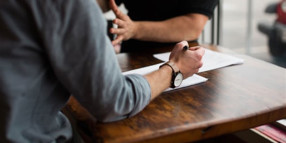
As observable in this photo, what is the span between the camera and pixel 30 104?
2.52 ft

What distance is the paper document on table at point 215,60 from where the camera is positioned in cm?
120

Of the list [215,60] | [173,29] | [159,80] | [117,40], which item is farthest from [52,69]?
[173,29]

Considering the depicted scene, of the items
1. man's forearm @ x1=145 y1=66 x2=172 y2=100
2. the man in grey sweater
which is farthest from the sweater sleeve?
man's forearm @ x1=145 y1=66 x2=172 y2=100

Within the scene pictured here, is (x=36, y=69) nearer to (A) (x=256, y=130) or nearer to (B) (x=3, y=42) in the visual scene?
(B) (x=3, y=42)

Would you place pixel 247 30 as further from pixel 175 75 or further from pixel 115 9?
pixel 175 75

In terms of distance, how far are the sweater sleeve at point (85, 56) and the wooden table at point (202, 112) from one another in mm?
64

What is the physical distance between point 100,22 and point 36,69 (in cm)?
19

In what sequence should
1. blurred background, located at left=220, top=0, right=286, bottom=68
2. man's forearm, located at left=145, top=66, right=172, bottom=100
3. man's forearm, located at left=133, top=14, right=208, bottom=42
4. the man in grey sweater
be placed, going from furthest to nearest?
blurred background, located at left=220, top=0, right=286, bottom=68, man's forearm, located at left=133, top=14, right=208, bottom=42, man's forearm, located at left=145, top=66, right=172, bottom=100, the man in grey sweater

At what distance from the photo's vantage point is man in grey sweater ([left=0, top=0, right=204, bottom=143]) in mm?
687

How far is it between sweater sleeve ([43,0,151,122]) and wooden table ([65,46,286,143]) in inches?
2.5

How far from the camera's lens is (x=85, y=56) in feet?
2.33

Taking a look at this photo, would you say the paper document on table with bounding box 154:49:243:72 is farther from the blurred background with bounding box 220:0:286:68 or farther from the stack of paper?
the blurred background with bounding box 220:0:286:68

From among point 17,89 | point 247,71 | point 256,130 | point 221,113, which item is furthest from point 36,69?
point 256,130

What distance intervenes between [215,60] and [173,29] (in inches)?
13.7
